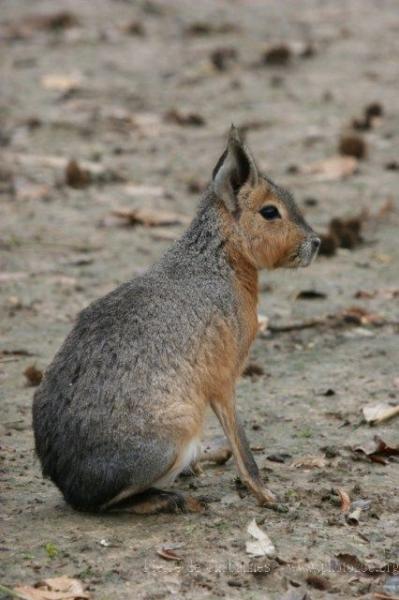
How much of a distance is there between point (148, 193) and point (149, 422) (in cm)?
490

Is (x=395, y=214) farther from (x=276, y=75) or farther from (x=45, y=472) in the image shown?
(x=45, y=472)

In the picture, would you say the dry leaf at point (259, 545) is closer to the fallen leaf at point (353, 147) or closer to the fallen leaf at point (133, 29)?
the fallen leaf at point (353, 147)

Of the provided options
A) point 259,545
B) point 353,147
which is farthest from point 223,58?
point 259,545

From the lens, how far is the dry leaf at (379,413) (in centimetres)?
552

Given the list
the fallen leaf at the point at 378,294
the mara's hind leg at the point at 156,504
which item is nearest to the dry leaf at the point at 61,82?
the fallen leaf at the point at 378,294

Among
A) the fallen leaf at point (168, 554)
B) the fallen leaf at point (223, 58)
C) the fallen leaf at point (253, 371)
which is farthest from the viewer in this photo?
the fallen leaf at point (223, 58)

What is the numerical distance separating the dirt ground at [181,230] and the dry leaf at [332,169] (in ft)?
0.25

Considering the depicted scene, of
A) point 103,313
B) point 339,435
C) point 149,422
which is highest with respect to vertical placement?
point 103,313

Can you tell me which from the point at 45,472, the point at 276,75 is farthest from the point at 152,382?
the point at 276,75

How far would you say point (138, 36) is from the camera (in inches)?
548

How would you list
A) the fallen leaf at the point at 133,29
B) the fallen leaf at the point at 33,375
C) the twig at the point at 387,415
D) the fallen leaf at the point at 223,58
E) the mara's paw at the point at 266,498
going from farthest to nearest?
the fallen leaf at the point at 133,29, the fallen leaf at the point at 223,58, the fallen leaf at the point at 33,375, the twig at the point at 387,415, the mara's paw at the point at 266,498

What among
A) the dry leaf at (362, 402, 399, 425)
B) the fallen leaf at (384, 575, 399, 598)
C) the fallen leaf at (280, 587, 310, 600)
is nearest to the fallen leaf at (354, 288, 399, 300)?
the dry leaf at (362, 402, 399, 425)

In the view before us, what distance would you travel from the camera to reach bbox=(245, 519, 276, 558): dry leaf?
14.1 feet

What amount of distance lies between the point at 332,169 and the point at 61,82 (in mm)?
3522
